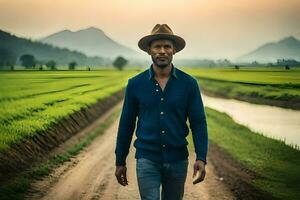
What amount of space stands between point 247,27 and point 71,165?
3805 centimetres

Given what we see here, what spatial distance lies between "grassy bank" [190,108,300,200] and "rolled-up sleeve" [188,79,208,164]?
5.37 meters

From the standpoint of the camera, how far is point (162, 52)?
495cm

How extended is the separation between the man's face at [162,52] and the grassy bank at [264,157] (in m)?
5.71

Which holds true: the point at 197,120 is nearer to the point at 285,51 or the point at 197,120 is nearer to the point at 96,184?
the point at 96,184

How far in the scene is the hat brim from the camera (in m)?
5.07

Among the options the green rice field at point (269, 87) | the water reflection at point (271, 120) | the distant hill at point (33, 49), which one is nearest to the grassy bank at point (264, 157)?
the water reflection at point (271, 120)

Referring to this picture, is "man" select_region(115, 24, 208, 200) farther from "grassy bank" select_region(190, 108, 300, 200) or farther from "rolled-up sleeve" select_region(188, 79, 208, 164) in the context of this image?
"grassy bank" select_region(190, 108, 300, 200)

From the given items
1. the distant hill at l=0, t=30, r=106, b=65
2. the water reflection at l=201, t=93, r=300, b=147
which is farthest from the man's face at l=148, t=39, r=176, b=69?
the distant hill at l=0, t=30, r=106, b=65

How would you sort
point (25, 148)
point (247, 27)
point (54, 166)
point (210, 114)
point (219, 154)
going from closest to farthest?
1. point (54, 166)
2. point (25, 148)
3. point (219, 154)
4. point (210, 114)
5. point (247, 27)

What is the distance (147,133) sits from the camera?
4.89 meters

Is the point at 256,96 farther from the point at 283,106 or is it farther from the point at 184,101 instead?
the point at 184,101

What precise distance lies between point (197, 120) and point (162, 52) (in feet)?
2.56

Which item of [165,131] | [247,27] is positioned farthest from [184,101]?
[247,27]

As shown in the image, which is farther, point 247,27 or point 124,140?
point 247,27
